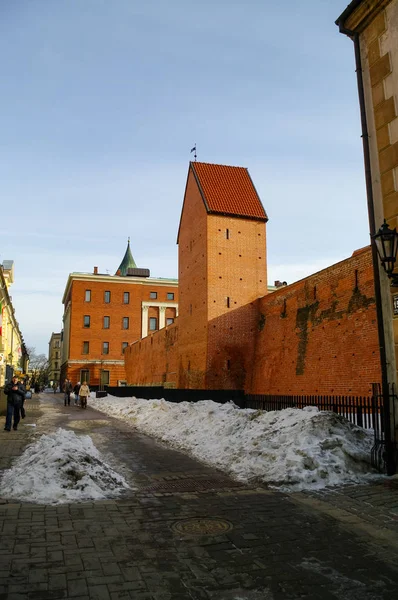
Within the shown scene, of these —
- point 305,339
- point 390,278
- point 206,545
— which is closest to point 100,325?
point 305,339

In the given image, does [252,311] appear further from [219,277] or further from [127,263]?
[127,263]

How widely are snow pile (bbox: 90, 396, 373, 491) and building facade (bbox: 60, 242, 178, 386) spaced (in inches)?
2107

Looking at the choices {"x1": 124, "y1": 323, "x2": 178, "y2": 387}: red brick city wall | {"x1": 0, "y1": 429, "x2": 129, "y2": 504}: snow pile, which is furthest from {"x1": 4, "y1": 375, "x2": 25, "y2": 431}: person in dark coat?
{"x1": 124, "y1": 323, "x2": 178, "y2": 387}: red brick city wall

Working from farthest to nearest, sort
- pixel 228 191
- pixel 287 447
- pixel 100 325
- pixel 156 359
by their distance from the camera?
pixel 100 325 → pixel 156 359 → pixel 228 191 → pixel 287 447

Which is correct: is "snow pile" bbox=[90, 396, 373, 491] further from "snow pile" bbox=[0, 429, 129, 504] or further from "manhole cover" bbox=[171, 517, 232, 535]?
"snow pile" bbox=[0, 429, 129, 504]

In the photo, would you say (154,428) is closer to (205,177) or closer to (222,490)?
(222,490)

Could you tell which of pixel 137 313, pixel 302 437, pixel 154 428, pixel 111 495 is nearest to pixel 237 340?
pixel 154 428

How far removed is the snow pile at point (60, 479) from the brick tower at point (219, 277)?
55.9ft

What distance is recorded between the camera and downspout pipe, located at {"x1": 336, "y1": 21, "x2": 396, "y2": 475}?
8.13 meters

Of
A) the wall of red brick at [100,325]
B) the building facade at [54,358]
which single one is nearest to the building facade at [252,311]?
the wall of red brick at [100,325]

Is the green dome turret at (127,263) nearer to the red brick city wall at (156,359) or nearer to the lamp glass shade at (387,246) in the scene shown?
the red brick city wall at (156,359)

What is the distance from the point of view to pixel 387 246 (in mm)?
7859

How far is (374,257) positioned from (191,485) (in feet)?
17.2

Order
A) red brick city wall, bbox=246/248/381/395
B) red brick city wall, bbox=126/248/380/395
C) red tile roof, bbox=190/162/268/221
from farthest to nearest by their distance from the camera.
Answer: red tile roof, bbox=190/162/268/221, red brick city wall, bbox=126/248/380/395, red brick city wall, bbox=246/248/381/395
